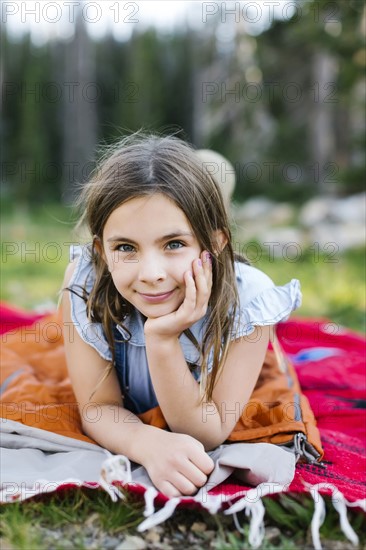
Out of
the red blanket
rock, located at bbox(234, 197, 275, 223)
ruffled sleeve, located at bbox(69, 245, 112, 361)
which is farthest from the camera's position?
rock, located at bbox(234, 197, 275, 223)

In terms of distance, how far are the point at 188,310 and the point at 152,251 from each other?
175 mm

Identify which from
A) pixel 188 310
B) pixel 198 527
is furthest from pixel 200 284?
pixel 198 527

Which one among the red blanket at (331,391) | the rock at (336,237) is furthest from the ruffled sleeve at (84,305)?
the rock at (336,237)

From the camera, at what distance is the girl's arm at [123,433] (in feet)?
5.47

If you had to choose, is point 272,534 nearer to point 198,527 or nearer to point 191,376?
point 198,527

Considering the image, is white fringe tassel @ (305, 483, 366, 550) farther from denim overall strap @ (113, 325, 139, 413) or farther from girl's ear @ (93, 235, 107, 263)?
girl's ear @ (93, 235, 107, 263)

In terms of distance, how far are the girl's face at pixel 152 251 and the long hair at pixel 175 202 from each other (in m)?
0.03

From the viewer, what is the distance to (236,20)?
33.3ft

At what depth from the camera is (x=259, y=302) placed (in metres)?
1.94

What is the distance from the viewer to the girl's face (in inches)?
66.0

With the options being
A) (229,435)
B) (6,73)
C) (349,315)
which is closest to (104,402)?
(229,435)

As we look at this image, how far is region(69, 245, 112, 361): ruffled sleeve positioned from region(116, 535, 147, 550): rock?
57cm

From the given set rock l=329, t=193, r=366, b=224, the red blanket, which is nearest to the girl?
the red blanket

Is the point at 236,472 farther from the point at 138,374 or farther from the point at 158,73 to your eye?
the point at 158,73
